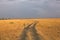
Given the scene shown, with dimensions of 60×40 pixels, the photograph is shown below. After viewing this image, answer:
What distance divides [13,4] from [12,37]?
0.30 metres

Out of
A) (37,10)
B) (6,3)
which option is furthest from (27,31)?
(6,3)

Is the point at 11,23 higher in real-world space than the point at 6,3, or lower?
lower

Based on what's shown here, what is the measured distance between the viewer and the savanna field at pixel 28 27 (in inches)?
42.8

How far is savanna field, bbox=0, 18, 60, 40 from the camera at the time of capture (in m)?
1.09

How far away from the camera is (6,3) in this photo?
3.66 feet

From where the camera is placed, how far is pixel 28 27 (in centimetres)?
111

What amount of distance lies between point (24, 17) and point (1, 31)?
0.24m

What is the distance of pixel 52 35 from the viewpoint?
109cm

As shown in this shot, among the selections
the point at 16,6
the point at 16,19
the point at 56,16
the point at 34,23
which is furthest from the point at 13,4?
the point at 56,16

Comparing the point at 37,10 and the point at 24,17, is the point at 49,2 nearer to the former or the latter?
the point at 37,10

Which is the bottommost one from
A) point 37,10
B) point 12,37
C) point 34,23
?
point 12,37

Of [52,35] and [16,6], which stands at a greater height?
[16,6]

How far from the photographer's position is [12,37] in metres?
1.08

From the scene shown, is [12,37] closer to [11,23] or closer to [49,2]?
[11,23]
